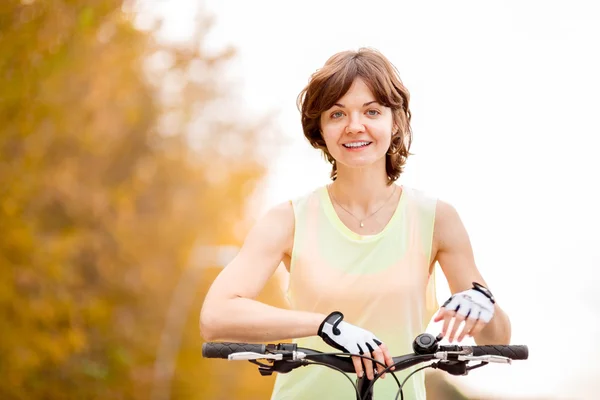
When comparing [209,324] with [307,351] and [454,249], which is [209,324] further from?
[454,249]

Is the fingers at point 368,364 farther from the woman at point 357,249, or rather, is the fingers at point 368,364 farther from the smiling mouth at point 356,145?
the smiling mouth at point 356,145

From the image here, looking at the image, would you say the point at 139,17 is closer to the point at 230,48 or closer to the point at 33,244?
the point at 230,48

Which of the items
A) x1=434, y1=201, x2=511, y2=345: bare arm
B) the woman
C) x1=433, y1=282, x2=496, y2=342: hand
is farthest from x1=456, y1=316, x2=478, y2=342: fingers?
x1=434, y1=201, x2=511, y2=345: bare arm

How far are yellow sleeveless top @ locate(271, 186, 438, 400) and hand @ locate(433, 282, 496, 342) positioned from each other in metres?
A: 0.39

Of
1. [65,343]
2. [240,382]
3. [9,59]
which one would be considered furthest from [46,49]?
[240,382]

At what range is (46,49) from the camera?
462 inches

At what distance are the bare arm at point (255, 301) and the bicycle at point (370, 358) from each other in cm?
12

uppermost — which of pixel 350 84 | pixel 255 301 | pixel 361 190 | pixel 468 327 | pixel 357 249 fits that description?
pixel 350 84

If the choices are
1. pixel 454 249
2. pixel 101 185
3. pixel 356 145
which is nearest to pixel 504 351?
pixel 454 249

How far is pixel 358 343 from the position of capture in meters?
1.98

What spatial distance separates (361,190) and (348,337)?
733 millimetres

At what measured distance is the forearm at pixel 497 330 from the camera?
7.84ft

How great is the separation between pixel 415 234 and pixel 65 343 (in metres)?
14.0

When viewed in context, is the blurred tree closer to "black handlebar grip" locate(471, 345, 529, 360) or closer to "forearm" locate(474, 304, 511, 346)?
"forearm" locate(474, 304, 511, 346)
